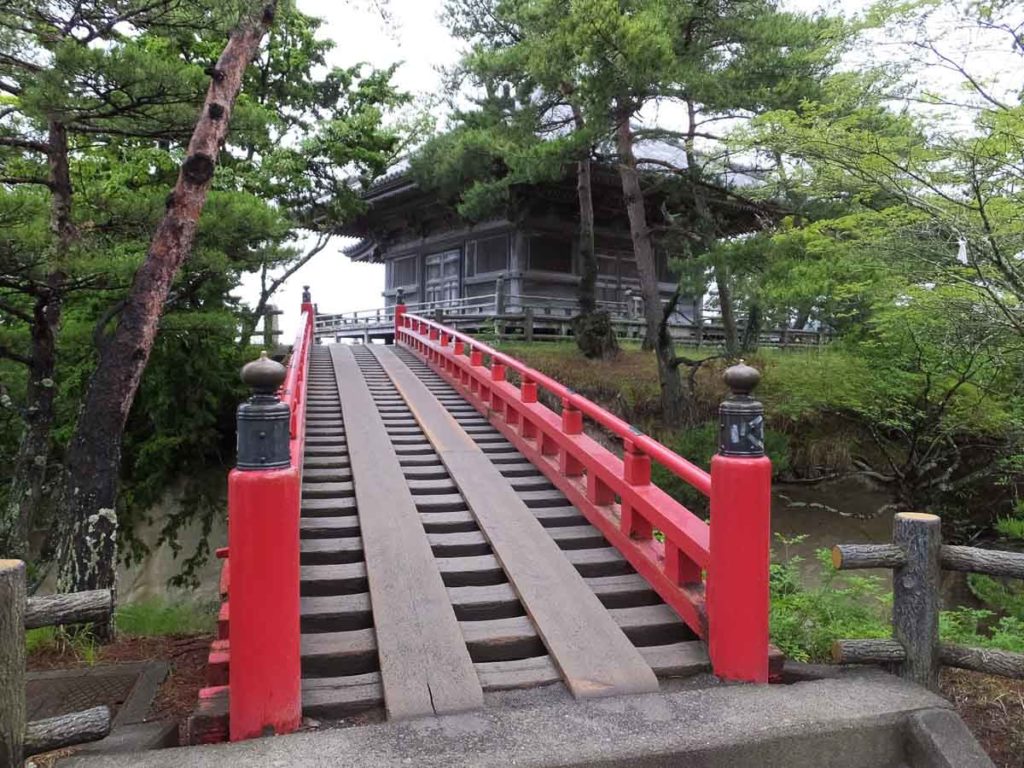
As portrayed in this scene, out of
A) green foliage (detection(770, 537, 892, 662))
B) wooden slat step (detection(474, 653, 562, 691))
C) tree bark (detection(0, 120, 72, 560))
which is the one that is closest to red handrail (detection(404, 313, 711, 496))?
green foliage (detection(770, 537, 892, 662))

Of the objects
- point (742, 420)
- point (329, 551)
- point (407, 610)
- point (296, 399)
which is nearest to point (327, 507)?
point (329, 551)

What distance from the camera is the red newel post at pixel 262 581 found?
2.56 m

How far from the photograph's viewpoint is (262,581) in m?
2.60

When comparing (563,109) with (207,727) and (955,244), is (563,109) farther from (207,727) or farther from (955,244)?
(207,727)

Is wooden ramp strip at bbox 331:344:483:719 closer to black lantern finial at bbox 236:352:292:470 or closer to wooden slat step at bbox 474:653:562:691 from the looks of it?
wooden slat step at bbox 474:653:562:691

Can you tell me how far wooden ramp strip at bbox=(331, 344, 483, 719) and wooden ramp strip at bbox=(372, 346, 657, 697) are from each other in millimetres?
409

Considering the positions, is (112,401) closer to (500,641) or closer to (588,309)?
(500,641)

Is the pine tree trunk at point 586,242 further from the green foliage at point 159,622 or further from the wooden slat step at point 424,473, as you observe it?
the green foliage at point 159,622

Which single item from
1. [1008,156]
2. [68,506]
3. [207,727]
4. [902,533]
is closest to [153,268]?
[68,506]

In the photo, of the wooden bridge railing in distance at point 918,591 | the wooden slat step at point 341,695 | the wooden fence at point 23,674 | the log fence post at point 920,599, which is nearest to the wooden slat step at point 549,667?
the wooden slat step at point 341,695

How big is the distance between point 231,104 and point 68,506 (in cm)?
361

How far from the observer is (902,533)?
120 inches

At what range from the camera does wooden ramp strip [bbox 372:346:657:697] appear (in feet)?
9.52

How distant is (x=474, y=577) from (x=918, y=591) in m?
2.15
